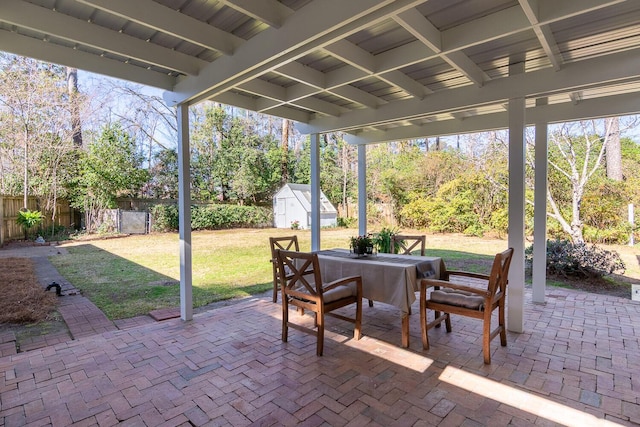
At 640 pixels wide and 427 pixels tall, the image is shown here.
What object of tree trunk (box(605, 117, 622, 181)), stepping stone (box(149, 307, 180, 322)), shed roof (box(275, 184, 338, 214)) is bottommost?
stepping stone (box(149, 307, 180, 322))

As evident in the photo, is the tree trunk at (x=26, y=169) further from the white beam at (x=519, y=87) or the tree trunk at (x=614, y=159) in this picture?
the tree trunk at (x=614, y=159)

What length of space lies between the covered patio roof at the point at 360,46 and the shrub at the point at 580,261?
284cm

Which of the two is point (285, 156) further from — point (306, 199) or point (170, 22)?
point (170, 22)

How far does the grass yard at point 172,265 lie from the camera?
4922 millimetres

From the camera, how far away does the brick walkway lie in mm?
2057

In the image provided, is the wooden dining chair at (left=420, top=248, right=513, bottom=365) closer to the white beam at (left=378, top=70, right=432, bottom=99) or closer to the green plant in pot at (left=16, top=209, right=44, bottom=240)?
the white beam at (left=378, top=70, right=432, bottom=99)

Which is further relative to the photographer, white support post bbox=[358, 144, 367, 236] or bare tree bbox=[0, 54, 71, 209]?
bare tree bbox=[0, 54, 71, 209]

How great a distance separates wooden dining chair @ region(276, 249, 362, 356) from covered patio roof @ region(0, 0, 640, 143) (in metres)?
1.73

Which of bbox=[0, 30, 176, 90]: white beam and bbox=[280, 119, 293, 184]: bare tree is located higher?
bbox=[280, 119, 293, 184]: bare tree

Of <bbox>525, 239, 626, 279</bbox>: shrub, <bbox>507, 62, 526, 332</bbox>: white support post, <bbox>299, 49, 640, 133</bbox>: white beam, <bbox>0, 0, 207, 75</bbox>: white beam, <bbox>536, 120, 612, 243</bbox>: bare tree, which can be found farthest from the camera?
<bbox>536, 120, 612, 243</bbox>: bare tree

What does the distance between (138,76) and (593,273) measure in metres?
7.45

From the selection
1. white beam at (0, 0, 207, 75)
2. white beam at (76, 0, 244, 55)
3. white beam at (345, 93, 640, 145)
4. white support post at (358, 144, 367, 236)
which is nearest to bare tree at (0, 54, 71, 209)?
white beam at (0, 0, 207, 75)

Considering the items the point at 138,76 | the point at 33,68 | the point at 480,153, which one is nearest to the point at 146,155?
the point at 33,68

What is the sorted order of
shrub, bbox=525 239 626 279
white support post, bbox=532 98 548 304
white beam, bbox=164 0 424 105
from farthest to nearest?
shrub, bbox=525 239 626 279, white support post, bbox=532 98 548 304, white beam, bbox=164 0 424 105
